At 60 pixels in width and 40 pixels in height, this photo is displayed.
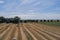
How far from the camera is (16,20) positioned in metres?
85.8
